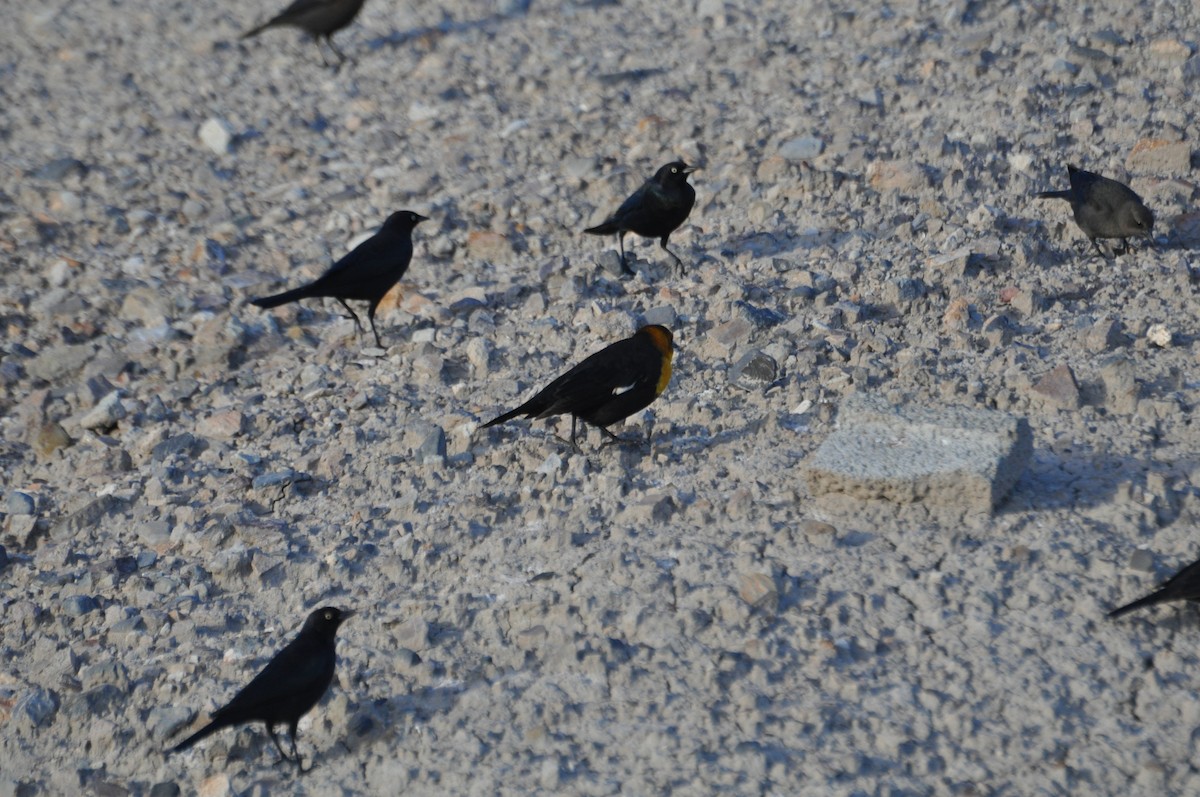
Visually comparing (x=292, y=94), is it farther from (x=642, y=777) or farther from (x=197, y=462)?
(x=642, y=777)

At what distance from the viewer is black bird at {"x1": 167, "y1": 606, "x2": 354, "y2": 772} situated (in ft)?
13.9

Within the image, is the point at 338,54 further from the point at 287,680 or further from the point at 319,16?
the point at 287,680

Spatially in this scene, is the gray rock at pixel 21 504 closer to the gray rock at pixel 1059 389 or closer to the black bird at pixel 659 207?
the black bird at pixel 659 207

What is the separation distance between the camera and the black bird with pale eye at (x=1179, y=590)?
4.13 meters

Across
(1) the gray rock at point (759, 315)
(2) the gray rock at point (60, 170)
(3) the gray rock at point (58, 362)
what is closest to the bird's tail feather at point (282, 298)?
(3) the gray rock at point (58, 362)

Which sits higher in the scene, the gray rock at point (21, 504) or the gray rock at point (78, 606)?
the gray rock at point (78, 606)

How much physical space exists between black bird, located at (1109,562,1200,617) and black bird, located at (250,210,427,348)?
4.03m

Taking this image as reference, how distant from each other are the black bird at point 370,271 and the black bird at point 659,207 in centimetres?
97

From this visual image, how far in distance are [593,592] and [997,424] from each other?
159 centimetres

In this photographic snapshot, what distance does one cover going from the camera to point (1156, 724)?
12.9ft

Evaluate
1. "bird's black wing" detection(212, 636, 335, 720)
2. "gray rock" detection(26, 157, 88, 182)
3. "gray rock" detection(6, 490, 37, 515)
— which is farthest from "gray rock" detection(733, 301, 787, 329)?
"gray rock" detection(26, 157, 88, 182)

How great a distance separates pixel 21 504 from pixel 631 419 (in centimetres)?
273

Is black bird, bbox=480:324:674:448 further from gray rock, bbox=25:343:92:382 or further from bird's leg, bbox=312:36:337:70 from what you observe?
bird's leg, bbox=312:36:337:70

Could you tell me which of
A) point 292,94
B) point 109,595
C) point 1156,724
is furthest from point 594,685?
point 292,94
